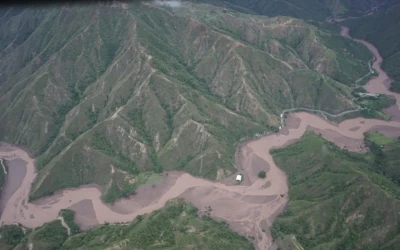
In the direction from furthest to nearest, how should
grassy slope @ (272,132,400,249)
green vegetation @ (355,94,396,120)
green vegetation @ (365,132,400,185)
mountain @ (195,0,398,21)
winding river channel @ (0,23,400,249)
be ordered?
mountain @ (195,0,398,21)
green vegetation @ (355,94,396,120)
green vegetation @ (365,132,400,185)
winding river channel @ (0,23,400,249)
grassy slope @ (272,132,400,249)

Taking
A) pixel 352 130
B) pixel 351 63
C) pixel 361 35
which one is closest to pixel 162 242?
pixel 352 130

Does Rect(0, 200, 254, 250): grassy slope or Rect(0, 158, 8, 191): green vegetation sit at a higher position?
Rect(0, 200, 254, 250): grassy slope

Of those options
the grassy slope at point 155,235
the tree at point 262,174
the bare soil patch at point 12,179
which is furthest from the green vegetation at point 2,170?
the tree at point 262,174

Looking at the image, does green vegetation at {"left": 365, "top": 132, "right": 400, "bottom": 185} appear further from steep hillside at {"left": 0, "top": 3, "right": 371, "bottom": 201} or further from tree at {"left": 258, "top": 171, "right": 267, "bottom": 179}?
tree at {"left": 258, "top": 171, "right": 267, "bottom": 179}

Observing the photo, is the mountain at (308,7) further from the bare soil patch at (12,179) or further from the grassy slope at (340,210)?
the bare soil patch at (12,179)

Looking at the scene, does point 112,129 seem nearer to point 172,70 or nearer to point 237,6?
point 172,70

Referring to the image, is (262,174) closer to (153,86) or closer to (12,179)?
(153,86)

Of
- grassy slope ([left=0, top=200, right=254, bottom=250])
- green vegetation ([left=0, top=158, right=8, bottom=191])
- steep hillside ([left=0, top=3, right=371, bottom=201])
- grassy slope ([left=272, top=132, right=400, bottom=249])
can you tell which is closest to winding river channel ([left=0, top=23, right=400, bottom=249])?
green vegetation ([left=0, top=158, right=8, bottom=191])
